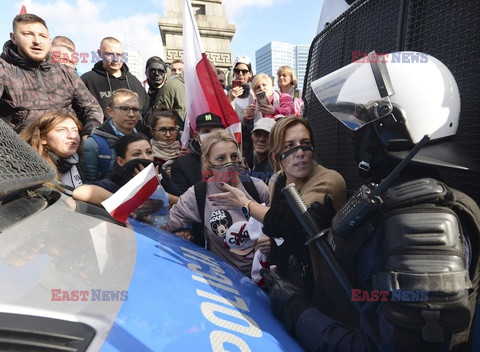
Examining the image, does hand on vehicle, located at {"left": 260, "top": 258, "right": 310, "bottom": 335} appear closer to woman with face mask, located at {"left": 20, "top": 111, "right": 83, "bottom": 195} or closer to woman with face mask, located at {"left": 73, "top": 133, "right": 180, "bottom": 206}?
woman with face mask, located at {"left": 73, "top": 133, "right": 180, "bottom": 206}

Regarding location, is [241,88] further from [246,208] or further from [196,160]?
[246,208]

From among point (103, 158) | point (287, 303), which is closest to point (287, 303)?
point (287, 303)

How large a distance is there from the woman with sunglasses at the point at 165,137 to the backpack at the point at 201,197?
51.0 inches

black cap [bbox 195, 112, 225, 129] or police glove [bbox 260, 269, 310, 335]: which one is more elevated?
black cap [bbox 195, 112, 225, 129]

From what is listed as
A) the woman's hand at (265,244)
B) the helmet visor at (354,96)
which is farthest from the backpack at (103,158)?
the helmet visor at (354,96)

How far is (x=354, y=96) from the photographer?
1455mm

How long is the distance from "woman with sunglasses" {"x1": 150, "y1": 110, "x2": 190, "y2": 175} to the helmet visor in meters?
2.16

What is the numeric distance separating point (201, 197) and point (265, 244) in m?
0.54

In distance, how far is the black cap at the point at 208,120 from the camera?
333cm

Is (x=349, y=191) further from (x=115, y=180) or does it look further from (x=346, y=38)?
(x=115, y=180)

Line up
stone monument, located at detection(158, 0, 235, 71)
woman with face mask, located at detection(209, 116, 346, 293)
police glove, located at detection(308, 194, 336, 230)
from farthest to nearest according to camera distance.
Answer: stone monument, located at detection(158, 0, 235, 71) < woman with face mask, located at detection(209, 116, 346, 293) < police glove, located at detection(308, 194, 336, 230)

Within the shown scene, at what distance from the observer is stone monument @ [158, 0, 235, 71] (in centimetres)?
841

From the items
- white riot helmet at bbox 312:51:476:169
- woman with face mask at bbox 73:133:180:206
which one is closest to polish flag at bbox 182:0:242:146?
woman with face mask at bbox 73:133:180:206

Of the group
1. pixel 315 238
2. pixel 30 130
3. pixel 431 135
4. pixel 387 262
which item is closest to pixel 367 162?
pixel 431 135
